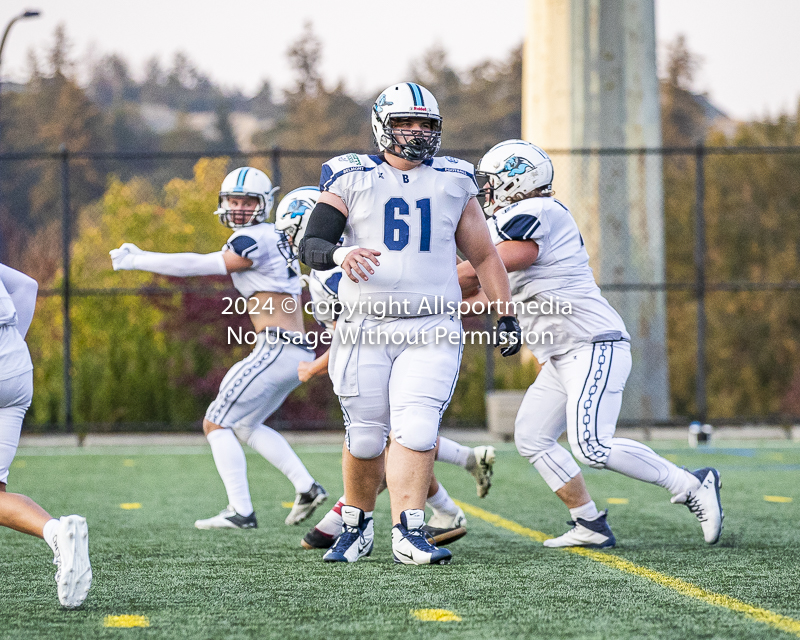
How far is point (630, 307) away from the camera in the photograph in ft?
48.2

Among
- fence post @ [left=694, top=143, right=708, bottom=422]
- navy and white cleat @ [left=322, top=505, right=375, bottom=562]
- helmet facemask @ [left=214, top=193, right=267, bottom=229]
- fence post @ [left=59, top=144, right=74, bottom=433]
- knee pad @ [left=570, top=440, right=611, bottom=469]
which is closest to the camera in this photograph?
navy and white cleat @ [left=322, top=505, right=375, bottom=562]

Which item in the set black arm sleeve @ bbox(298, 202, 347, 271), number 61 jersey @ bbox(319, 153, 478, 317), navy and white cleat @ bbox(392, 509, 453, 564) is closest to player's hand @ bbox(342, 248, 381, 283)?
black arm sleeve @ bbox(298, 202, 347, 271)

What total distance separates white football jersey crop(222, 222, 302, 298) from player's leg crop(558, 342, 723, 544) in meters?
1.82

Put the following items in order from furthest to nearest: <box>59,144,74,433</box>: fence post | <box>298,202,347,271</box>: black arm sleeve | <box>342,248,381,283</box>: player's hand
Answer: <box>59,144,74,433</box>: fence post < <box>298,202,347,271</box>: black arm sleeve < <box>342,248,381,283</box>: player's hand

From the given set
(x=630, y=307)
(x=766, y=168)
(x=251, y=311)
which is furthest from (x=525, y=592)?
(x=766, y=168)

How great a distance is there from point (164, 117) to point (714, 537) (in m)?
99.0

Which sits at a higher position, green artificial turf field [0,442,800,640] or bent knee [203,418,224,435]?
bent knee [203,418,224,435]

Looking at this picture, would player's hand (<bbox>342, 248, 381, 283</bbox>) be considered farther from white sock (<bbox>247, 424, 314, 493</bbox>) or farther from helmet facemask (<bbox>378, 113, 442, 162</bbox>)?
white sock (<bbox>247, 424, 314, 493</bbox>)

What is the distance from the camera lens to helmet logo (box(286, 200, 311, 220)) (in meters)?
5.95

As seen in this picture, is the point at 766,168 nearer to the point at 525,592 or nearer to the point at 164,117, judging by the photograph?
the point at 525,592

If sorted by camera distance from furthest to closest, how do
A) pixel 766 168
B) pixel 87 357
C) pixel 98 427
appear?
pixel 766 168
pixel 87 357
pixel 98 427

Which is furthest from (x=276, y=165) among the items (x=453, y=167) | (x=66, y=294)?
(x=453, y=167)

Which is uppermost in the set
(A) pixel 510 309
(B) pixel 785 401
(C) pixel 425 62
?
(C) pixel 425 62

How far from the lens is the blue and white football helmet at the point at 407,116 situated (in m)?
4.70
